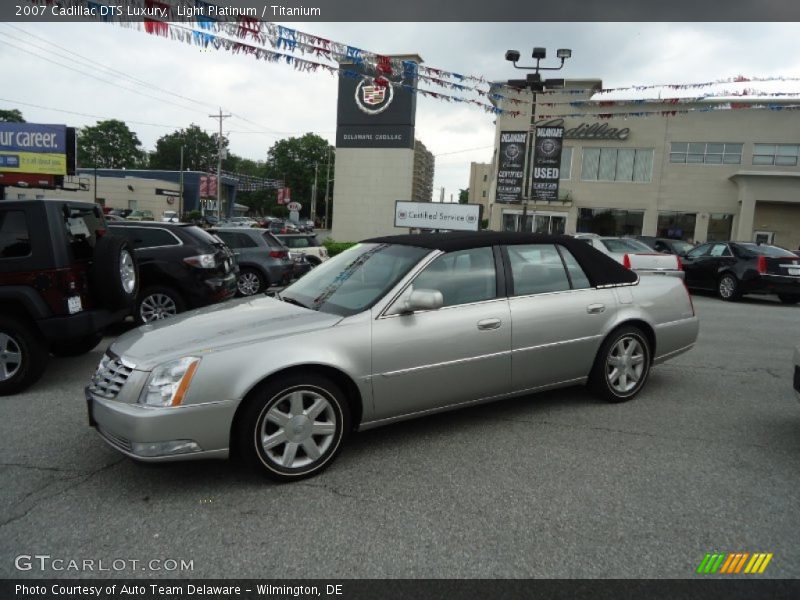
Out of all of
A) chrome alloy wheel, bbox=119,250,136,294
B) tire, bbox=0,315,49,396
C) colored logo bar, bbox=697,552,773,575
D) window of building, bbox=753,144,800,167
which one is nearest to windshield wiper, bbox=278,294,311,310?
chrome alloy wheel, bbox=119,250,136,294

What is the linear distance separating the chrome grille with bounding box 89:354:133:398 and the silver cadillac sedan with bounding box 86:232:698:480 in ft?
0.04

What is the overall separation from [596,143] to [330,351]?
3541 centimetres

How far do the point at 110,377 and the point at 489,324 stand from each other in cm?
249

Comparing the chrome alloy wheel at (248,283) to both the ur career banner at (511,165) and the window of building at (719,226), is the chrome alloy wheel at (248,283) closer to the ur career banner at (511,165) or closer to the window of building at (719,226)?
the ur career banner at (511,165)

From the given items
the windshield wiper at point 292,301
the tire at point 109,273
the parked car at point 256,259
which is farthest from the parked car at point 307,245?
the windshield wiper at point 292,301

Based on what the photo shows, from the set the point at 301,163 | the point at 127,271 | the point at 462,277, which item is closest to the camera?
the point at 462,277

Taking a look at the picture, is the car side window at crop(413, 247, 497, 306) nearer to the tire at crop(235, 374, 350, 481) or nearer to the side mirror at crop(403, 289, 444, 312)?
the side mirror at crop(403, 289, 444, 312)

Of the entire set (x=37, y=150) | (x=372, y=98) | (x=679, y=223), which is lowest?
(x=679, y=223)

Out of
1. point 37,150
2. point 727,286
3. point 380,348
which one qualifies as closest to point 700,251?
point 727,286

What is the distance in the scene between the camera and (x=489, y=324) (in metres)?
4.15

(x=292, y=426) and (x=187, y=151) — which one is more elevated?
(x=187, y=151)

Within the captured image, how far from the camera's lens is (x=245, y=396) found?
330cm

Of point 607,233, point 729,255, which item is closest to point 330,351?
point 729,255

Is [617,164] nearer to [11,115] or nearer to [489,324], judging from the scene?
[489,324]
